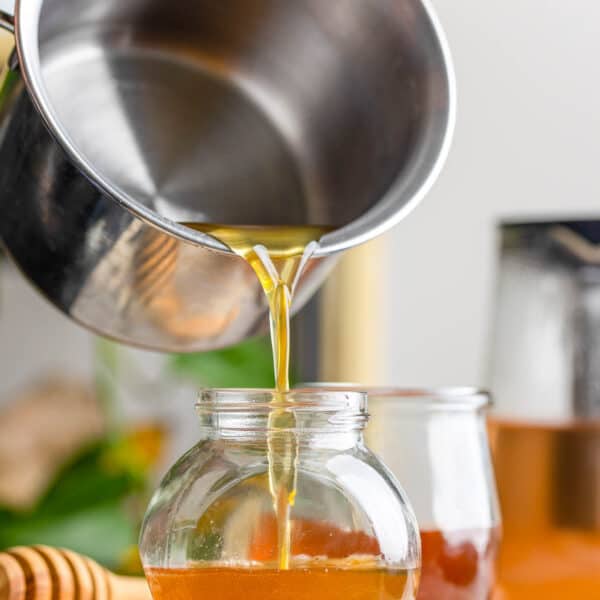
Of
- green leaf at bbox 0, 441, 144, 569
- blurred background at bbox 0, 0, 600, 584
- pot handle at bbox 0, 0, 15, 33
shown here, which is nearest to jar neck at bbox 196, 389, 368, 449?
pot handle at bbox 0, 0, 15, 33

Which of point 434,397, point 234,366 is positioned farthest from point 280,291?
point 234,366

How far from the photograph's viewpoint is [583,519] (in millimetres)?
678

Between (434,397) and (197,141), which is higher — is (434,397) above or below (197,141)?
below

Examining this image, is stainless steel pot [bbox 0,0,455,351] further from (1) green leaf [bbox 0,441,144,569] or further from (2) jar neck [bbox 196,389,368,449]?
(1) green leaf [bbox 0,441,144,569]

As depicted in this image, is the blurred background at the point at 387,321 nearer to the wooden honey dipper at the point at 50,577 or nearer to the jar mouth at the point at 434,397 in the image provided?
the jar mouth at the point at 434,397

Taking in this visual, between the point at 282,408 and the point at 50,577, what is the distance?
131mm

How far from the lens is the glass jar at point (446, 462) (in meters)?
0.55

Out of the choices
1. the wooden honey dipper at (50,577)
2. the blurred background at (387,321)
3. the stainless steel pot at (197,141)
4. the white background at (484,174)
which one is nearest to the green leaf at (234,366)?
the blurred background at (387,321)

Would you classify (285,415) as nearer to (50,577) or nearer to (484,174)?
(50,577)

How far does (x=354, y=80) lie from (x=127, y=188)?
0.13 meters

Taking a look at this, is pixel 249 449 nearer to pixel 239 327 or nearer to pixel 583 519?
pixel 239 327

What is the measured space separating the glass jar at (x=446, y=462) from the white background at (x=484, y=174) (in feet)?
1.74

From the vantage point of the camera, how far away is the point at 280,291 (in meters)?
0.55

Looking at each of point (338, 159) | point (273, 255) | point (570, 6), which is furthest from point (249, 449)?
point (570, 6)
